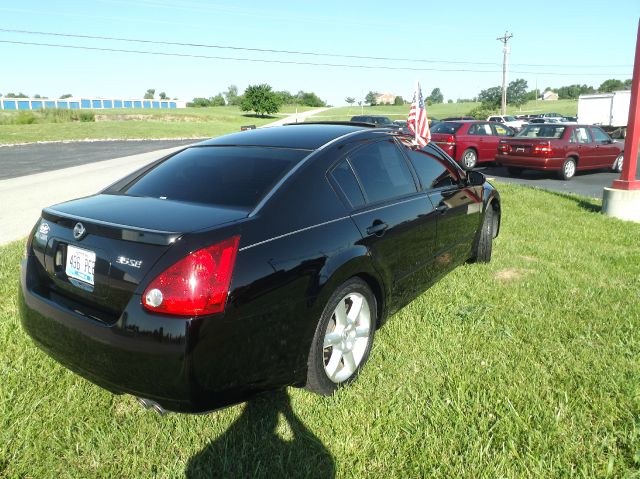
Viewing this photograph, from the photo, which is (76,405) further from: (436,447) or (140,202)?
(436,447)

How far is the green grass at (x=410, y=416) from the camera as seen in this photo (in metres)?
2.32

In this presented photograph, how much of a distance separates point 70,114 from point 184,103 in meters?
82.3

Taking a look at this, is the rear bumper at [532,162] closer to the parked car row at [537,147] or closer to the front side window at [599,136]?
the parked car row at [537,147]

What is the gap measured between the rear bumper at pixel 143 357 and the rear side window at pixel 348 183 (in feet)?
4.29

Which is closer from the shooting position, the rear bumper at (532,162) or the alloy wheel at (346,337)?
the alloy wheel at (346,337)

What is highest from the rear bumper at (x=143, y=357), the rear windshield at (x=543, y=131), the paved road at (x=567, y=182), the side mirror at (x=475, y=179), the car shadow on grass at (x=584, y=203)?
the rear windshield at (x=543, y=131)

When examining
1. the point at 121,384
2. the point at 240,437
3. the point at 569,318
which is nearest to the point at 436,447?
the point at 240,437

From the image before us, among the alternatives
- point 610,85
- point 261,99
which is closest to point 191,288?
point 261,99

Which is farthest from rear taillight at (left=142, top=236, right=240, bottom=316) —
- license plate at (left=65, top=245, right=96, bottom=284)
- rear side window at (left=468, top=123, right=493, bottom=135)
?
rear side window at (left=468, top=123, right=493, bottom=135)

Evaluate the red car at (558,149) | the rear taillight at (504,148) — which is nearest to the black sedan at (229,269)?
the red car at (558,149)

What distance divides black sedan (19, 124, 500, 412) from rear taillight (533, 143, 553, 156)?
1112cm

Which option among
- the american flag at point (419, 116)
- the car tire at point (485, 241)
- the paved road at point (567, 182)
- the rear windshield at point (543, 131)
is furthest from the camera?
the rear windshield at point (543, 131)

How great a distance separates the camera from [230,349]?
7.13 ft

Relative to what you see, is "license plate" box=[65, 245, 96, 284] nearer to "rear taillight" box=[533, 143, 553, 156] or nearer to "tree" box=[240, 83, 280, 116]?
"rear taillight" box=[533, 143, 553, 156]
